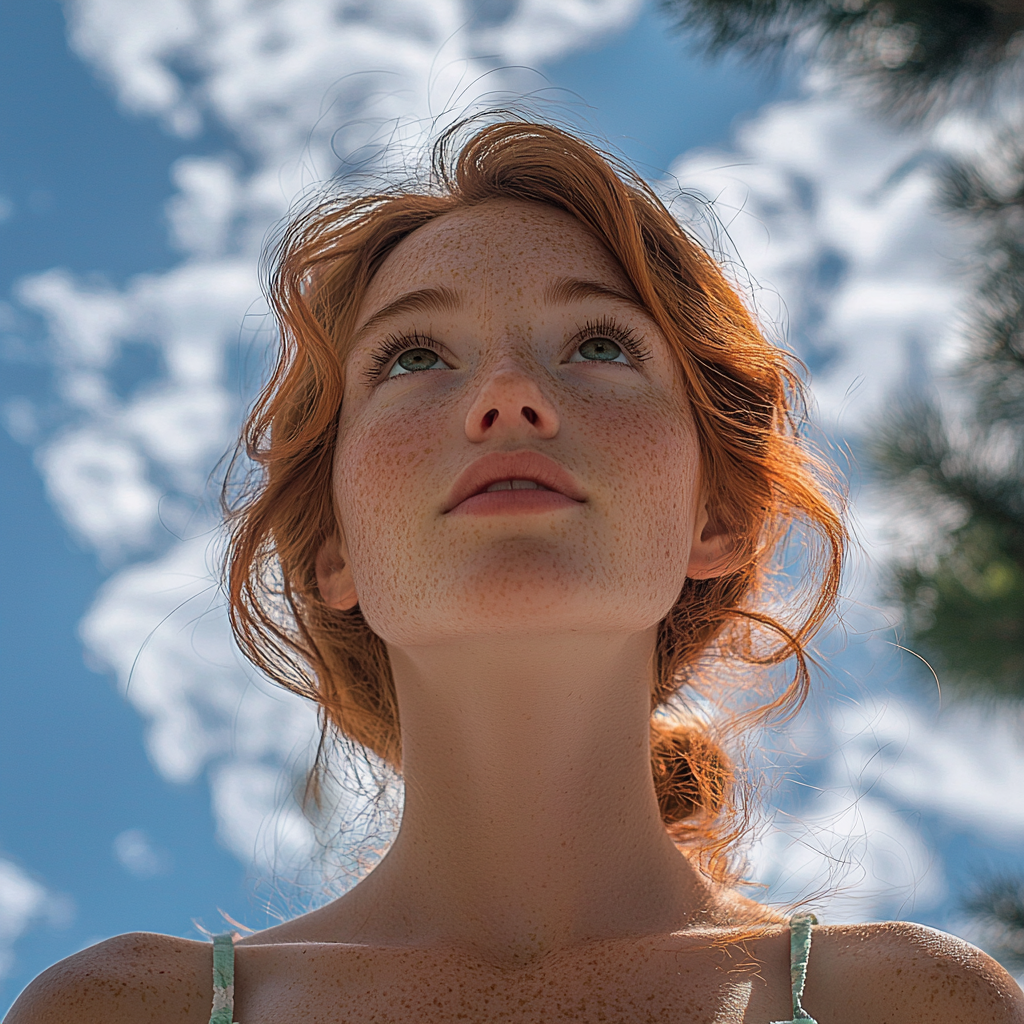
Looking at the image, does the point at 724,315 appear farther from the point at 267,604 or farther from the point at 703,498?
the point at 267,604

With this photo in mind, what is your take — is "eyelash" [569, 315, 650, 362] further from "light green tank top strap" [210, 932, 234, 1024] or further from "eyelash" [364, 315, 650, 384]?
"light green tank top strap" [210, 932, 234, 1024]

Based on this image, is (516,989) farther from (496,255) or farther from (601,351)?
(496,255)

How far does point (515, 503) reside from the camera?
1.33m

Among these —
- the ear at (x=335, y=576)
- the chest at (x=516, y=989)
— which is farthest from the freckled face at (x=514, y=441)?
the chest at (x=516, y=989)

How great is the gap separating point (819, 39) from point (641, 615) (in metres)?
4.18

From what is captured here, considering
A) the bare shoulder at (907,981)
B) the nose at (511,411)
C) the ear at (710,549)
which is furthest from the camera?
the ear at (710,549)

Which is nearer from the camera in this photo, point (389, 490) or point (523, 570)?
point (523, 570)

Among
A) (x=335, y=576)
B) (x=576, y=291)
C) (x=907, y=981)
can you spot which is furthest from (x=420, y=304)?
(x=907, y=981)

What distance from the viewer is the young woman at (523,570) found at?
1.35 meters

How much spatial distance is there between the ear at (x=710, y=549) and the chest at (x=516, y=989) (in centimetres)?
60

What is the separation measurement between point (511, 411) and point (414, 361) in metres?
0.29

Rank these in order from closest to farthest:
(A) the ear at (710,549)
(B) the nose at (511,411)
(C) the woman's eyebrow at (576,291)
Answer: (B) the nose at (511,411), (C) the woman's eyebrow at (576,291), (A) the ear at (710,549)

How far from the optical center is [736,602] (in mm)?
2004

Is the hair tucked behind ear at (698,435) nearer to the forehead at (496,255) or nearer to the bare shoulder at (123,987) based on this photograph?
the forehead at (496,255)
